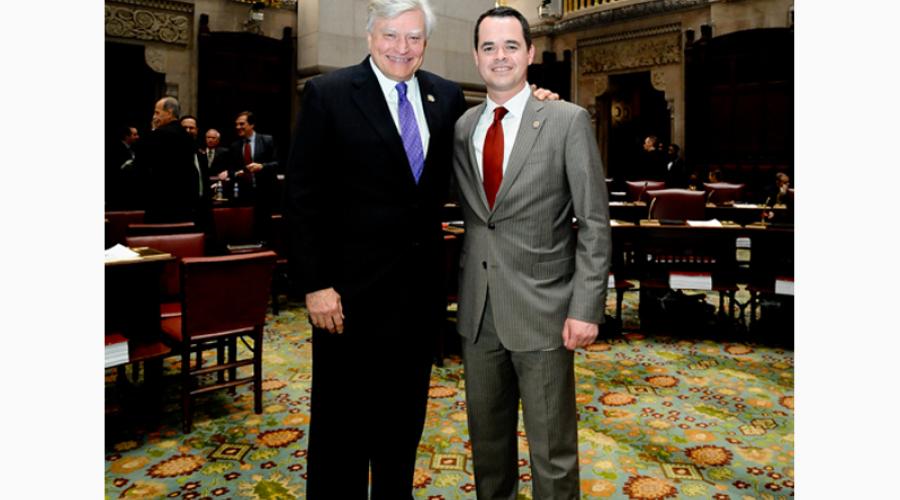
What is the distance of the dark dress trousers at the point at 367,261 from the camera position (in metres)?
1.90

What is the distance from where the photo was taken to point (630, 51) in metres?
12.1

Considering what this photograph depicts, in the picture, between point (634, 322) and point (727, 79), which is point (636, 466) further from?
point (727, 79)

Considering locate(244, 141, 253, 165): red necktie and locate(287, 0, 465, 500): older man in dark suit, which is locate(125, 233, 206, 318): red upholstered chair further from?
locate(244, 141, 253, 165): red necktie

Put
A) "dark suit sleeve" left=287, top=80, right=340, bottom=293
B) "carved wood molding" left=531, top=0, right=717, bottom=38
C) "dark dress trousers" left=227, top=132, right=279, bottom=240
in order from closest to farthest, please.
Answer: "dark suit sleeve" left=287, top=80, right=340, bottom=293
"dark dress trousers" left=227, top=132, right=279, bottom=240
"carved wood molding" left=531, top=0, right=717, bottom=38

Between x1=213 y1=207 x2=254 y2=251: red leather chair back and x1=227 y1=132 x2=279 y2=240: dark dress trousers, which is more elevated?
x1=227 y1=132 x2=279 y2=240: dark dress trousers

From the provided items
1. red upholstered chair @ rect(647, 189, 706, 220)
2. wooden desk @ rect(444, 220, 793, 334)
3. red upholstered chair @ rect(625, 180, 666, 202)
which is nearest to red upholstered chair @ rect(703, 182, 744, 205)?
red upholstered chair @ rect(625, 180, 666, 202)

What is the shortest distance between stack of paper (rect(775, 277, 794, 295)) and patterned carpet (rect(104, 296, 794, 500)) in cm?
47

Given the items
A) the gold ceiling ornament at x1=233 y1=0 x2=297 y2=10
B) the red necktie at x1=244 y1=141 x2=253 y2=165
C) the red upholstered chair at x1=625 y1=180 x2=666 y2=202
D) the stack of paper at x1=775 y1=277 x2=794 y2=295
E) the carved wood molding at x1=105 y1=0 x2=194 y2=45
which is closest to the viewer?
the stack of paper at x1=775 y1=277 x2=794 y2=295

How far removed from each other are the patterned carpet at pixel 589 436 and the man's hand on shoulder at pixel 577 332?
71cm

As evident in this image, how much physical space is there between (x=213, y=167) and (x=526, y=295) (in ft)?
21.4

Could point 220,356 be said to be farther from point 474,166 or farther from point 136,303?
point 474,166

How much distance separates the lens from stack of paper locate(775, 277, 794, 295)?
179 inches

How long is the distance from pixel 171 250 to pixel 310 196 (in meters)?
2.42

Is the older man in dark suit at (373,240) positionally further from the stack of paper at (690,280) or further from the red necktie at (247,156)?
the red necktie at (247,156)
